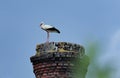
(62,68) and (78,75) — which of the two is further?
(62,68)

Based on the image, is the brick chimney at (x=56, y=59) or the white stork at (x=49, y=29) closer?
the brick chimney at (x=56, y=59)

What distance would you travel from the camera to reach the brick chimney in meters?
11.0

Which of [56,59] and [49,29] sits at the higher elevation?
[49,29]

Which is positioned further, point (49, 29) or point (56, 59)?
point (49, 29)

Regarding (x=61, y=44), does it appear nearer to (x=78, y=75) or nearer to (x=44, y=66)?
(x=44, y=66)

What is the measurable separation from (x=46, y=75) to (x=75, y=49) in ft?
3.00

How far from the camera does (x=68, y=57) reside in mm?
11062

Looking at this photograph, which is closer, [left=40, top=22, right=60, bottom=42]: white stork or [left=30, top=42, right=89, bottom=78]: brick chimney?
[left=30, top=42, right=89, bottom=78]: brick chimney

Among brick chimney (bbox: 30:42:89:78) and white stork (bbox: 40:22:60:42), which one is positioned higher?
white stork (bbox: 40:22:60:42)

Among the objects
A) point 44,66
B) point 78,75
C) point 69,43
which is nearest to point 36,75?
point 44,66

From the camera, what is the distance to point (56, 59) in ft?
36.4

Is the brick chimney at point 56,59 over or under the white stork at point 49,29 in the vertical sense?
under

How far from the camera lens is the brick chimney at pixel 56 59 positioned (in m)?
11.0

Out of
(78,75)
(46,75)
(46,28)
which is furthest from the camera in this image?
(46,28)
